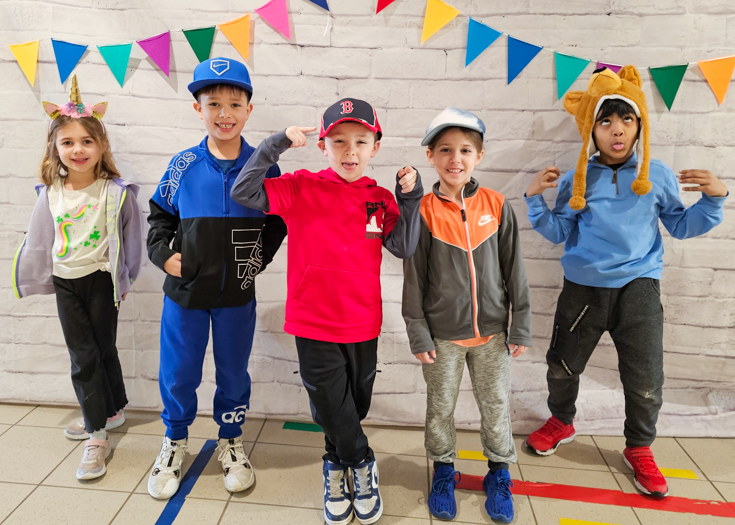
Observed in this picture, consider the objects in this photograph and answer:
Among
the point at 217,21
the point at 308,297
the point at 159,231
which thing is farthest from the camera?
the point at 217,21

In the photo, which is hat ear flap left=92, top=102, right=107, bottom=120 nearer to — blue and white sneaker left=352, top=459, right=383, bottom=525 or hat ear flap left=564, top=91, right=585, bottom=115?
blue and white sneaker left=352, top=459, right=383, bottom=525

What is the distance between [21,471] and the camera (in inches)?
73.4

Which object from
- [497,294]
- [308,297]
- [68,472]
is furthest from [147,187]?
[497,294]

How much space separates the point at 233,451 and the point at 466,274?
1.10m

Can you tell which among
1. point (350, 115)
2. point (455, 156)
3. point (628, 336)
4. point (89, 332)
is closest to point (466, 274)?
point (455, 156)

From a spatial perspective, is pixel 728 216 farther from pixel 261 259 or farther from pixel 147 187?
pixel 147 187

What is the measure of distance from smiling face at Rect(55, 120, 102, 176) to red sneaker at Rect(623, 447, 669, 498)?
7.80ft

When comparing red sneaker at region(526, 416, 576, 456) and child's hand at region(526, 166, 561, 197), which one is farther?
red sneaker at region(526, 416, 576, 456)

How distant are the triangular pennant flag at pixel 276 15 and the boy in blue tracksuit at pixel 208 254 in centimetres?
42

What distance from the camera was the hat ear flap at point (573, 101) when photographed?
1841 millimetres

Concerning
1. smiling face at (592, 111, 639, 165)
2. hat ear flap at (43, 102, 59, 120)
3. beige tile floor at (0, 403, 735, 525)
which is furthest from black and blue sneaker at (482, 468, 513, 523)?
hat ear flap at (43, 102, 59, 120)

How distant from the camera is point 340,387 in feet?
5.27

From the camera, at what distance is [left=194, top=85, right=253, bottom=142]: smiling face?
1.61 metres

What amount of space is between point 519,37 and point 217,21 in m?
1.22
